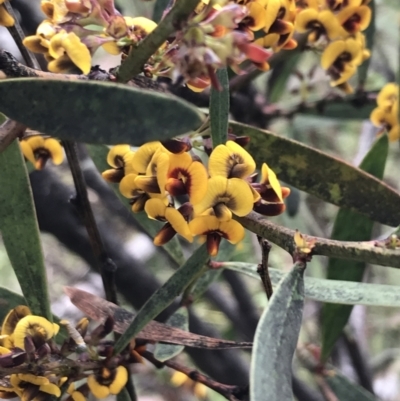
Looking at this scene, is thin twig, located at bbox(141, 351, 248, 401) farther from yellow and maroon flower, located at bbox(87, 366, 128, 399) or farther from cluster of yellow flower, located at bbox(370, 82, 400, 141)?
cluster of yellow flower, located at bbox(370, 82, 400, 141)

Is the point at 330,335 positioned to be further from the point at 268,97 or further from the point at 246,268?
the point at 268,97

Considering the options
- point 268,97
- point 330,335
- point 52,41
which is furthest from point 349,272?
point 268,97

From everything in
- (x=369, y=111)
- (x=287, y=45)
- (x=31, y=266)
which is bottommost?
(x=31, y=266)

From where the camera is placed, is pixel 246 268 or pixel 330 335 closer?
pixel 246 268

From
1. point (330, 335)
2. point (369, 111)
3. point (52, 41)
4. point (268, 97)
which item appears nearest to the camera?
point (52, 41)

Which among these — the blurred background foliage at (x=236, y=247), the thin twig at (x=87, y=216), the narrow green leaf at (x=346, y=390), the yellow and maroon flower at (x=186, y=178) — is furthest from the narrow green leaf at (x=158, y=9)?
the narrow green leaf at (x=346, y=390)

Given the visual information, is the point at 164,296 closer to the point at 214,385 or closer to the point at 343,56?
the point at 214,385
